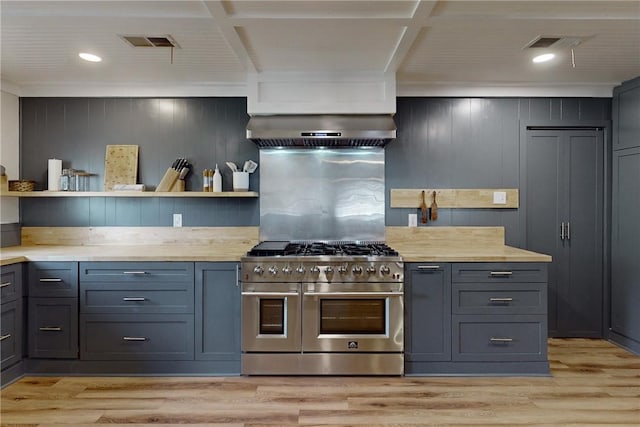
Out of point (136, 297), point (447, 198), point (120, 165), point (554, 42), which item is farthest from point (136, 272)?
point (554, 42)

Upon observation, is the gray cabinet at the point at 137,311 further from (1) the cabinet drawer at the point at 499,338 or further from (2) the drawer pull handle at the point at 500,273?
(2) the drawer pull handle at the point at 500,273

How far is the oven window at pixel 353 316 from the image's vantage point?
301 centimetres

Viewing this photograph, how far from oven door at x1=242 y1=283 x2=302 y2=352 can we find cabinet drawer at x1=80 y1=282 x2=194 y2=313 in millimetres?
429

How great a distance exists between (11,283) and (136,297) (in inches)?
32.3

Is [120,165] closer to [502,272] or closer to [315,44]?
[315,44]

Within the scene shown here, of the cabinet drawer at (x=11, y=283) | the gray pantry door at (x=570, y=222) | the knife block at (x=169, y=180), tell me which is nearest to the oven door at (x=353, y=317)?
the knife block at (x=169, y=180)

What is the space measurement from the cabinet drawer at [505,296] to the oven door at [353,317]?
1.53ft

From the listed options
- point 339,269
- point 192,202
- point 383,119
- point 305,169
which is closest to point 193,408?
point 339,269

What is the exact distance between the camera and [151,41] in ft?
8.87

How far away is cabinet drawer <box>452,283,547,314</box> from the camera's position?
3018 mm

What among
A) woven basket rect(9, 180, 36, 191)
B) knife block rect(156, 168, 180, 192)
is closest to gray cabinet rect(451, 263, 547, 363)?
knife block rect(156, 168, 180, 192)

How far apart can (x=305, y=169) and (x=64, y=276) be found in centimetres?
202

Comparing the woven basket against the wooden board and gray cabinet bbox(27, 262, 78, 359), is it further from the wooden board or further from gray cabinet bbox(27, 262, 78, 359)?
the wooden board

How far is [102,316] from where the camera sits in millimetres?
3018
